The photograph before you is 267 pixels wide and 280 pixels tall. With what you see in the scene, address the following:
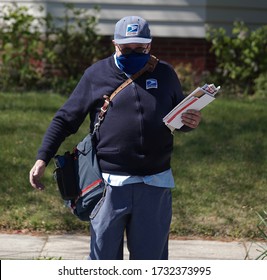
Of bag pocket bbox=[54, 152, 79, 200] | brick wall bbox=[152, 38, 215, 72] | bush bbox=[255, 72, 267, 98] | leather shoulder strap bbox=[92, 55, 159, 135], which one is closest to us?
leather shoulder strap bbox=[92, 55, 159, 135]

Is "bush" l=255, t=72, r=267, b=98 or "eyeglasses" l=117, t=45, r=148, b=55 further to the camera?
"bush" l=255, t=72, r=267, b=98

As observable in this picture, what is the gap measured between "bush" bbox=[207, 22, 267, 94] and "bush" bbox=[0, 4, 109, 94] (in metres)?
1.65

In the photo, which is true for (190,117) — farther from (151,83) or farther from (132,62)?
(132,62)

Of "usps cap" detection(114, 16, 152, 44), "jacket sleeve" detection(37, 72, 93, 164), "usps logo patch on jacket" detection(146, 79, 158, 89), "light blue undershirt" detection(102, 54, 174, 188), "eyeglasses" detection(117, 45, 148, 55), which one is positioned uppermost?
"usps cap" detection(114, 16, 152, 44)

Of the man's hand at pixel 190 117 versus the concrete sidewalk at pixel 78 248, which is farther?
the concrete sidewalk at pixel 78 248

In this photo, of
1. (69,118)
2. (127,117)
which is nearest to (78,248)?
(69,118)

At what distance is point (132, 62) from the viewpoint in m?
4.50

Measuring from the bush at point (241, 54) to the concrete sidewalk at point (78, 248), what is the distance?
493cm

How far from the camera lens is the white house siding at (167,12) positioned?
38.8ft

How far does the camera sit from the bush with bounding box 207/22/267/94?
11.4m

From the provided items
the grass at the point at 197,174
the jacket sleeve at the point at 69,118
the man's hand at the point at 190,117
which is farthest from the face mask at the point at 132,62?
the grass at the point at 197,174

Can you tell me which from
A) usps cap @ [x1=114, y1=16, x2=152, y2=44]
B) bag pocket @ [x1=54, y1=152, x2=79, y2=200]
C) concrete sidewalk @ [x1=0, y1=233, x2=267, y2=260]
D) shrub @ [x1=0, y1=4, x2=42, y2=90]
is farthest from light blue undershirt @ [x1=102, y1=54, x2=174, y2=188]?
shrub @ [x1=0, y1=4, x2=42, y2=90]

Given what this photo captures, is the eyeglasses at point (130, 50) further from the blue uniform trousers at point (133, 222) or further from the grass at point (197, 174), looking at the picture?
the grass at point (197, 174)

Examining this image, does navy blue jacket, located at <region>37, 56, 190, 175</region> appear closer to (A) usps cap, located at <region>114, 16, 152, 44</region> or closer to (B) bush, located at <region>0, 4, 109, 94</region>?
(A) usps cap, located at <region>114, 16, 152, 44</region>
